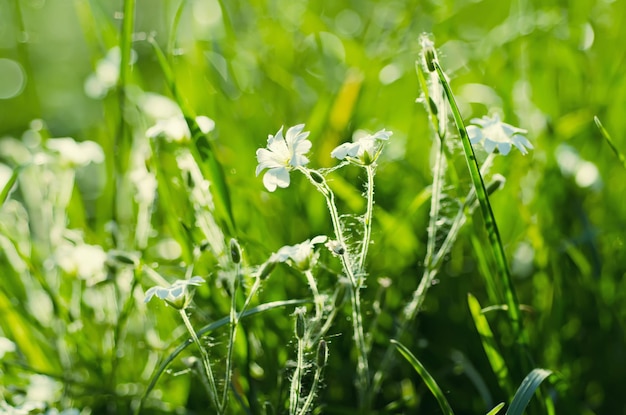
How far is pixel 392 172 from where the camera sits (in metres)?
1.44

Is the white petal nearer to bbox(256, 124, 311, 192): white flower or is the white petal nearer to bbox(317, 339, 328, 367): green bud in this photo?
bbox(256, 124, 311, 192): white flower

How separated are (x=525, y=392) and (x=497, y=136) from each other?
0.32 metres

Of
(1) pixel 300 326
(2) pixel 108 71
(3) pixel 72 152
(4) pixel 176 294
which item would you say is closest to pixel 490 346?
(1) pixel 300 326

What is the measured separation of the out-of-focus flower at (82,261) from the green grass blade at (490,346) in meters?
0.58

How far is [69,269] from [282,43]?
0.87 meters

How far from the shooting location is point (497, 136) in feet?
A: 3.12

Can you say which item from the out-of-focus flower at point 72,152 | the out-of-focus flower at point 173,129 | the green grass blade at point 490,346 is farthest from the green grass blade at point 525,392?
the out-of-focus flower at point 72,152

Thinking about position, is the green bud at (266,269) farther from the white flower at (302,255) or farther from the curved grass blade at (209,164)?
the curved grass blade at (209,164)

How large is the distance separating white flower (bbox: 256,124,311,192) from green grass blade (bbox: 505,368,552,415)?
1.08ft

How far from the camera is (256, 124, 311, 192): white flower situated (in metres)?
0.81

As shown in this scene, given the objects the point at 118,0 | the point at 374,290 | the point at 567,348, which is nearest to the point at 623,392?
the point at 567,348

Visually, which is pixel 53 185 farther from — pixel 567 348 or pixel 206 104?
pixel 567 348

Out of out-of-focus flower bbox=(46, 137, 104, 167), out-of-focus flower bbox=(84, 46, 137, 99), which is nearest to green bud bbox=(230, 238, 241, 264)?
out-of-focus flower bbox=(46, 137, 104, 167)

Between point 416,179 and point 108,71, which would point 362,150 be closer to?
point 416,179
